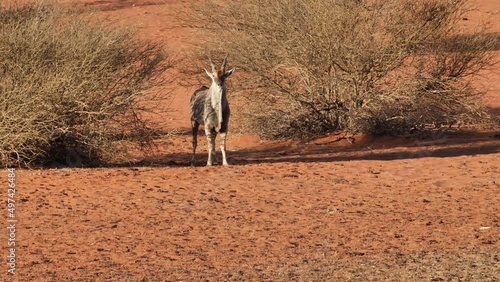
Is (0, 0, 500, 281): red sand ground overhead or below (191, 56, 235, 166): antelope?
below

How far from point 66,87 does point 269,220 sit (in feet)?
15.8

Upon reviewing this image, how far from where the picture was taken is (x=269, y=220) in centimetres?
1144

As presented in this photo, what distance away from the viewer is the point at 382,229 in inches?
428

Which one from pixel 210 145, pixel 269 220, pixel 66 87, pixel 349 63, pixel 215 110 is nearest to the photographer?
pixel 269 220

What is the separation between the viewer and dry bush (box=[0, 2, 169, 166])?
14219 millimetres

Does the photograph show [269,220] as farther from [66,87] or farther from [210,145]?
[66,87]

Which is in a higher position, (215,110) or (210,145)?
(215,110)

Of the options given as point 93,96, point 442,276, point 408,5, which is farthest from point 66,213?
point 408,5

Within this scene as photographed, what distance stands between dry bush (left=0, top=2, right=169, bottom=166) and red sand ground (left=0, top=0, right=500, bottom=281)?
65cm

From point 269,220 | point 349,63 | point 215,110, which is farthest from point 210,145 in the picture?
point 349,63

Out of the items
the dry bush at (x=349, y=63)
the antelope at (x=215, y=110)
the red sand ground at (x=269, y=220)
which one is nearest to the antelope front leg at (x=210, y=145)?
the antelope at (x=215, y=110)

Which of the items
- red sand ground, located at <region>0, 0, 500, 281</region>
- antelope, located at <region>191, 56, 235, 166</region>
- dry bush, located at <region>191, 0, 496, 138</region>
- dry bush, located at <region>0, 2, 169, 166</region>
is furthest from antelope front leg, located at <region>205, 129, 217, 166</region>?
dry bush, located at <region>191, 0, 496, 138</region>

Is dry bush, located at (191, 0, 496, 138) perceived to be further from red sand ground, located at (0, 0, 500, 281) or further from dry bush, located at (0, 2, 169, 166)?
dry bush, located at (0, 2, 169, 166)

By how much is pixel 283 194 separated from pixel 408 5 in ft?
24.3
